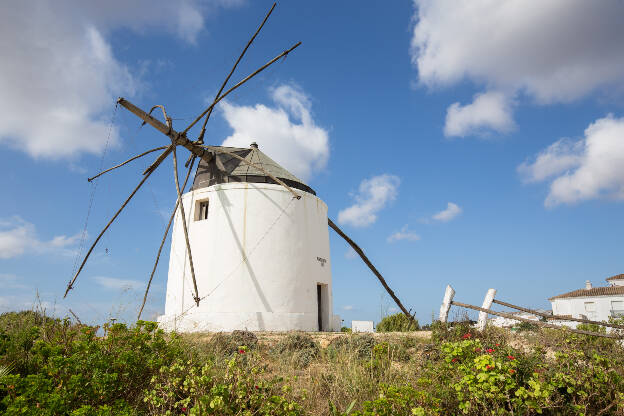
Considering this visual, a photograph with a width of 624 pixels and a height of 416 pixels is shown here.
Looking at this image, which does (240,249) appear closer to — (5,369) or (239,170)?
(239,170)

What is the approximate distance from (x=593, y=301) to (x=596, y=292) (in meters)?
0.87

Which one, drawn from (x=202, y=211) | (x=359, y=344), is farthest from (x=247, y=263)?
(x=359, y=344)

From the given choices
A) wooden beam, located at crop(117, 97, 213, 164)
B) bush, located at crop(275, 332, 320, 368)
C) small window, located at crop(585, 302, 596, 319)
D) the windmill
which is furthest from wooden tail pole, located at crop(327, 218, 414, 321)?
small window, located at crop(585, 302, 596, 319)

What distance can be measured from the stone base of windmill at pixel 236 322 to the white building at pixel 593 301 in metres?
23.9

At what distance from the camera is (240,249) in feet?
38.2

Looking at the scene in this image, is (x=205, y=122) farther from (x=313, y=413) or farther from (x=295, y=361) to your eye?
(x=313, y=413)

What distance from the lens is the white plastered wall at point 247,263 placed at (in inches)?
440

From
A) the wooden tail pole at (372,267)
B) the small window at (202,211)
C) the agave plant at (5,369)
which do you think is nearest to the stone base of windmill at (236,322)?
the small window at (202,211)

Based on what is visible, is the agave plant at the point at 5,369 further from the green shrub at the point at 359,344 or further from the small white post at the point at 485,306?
the small white post at the point at 485,306

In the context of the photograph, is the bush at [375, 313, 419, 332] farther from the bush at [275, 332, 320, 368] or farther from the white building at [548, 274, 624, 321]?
the white building at [548, 274, 624, 321]

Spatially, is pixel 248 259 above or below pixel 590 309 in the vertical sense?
above

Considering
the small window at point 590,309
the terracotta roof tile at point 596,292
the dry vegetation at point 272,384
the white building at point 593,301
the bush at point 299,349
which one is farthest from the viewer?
the small window at point 590,309

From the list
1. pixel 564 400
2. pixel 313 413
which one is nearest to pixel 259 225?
pixel 313 413

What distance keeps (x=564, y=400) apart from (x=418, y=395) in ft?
5.48
